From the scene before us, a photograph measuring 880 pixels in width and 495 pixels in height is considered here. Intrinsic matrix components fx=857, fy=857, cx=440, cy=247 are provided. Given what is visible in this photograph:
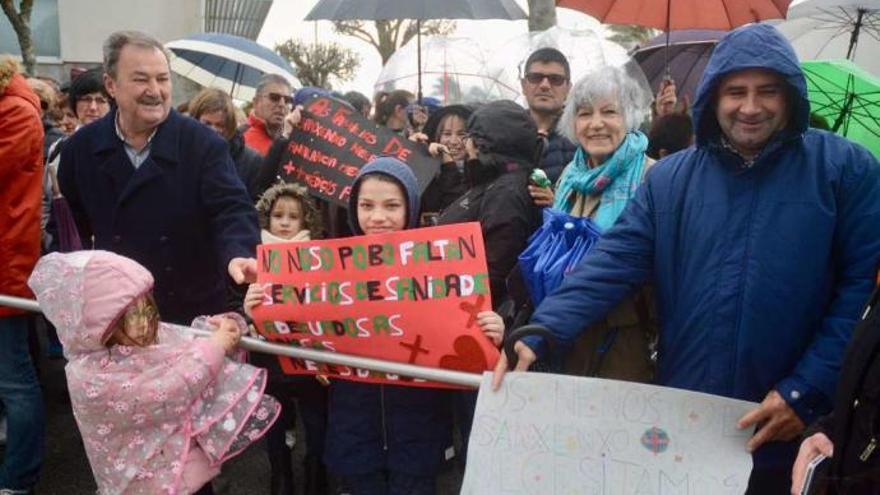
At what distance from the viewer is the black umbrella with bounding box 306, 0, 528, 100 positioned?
194 inches

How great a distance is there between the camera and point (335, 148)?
4.62 meters

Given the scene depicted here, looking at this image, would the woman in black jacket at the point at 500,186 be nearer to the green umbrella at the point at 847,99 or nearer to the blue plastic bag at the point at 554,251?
the blue plastic bag at the point at 554,251

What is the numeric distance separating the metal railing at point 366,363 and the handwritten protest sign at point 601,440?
0.21m

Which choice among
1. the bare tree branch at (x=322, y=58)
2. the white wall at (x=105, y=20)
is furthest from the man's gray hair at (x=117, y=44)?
the bare tree branch at (x=322, y=58)

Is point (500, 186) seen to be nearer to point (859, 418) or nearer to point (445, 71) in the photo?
point (859, 418)

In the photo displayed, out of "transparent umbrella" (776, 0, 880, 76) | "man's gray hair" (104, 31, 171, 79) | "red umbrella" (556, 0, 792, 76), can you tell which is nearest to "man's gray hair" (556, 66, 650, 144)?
"man's gray hair" (104, 31, 171, 79)

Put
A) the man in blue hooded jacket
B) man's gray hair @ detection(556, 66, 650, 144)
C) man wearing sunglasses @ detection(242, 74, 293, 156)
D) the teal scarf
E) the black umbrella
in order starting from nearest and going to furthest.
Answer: the man in blue hooded jacket
the teal scarf
man's gray hair @ detection(556, 66, 650, 144)
the black umbrella
man wearing sunglasses @ detection(242, 74, 293, 156)

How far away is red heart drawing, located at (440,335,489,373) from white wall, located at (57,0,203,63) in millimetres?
18802

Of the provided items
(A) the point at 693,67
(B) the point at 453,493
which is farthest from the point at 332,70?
(B) the point at 453,493

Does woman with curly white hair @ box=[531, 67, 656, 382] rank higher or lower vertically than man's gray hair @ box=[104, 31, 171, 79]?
lower

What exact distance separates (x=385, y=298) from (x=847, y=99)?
12.2 ft

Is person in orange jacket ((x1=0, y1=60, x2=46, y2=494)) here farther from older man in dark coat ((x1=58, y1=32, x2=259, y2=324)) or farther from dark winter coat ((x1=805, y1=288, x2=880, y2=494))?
dark winter coat ((x1=805, y1=288, x2=880, y2=494))

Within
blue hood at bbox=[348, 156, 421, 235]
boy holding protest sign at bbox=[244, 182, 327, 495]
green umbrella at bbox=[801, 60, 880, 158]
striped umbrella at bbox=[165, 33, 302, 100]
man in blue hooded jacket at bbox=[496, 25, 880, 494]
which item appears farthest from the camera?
striped umbrella at bbox=[165, 33, 302, 100]

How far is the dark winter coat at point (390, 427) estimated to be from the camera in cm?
326
